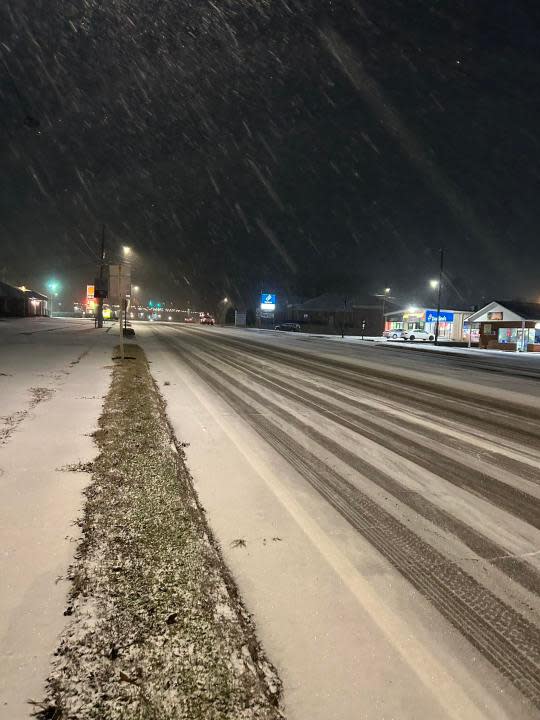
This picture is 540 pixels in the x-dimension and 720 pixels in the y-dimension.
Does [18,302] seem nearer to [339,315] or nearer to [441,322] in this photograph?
[339,315]

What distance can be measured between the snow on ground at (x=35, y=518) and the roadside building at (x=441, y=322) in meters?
56.6

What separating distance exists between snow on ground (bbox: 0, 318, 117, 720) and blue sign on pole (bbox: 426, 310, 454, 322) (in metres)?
55.3

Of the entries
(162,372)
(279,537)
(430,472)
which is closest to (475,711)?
(279,537)

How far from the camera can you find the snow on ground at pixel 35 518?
7.68 feet

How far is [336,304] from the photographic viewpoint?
8988cm

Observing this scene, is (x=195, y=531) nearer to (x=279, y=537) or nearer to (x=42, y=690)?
(x=279, y=537)

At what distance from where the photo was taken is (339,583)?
3.17 m

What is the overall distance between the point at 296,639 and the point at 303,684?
0.31 m

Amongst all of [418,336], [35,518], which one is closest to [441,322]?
[418,336]

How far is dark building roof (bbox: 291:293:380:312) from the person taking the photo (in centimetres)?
8494

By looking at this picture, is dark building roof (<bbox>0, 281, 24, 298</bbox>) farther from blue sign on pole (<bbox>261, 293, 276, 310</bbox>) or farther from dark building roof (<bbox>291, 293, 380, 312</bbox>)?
dark building roof (<bbox>291, 293, 380, 312</bbox>)

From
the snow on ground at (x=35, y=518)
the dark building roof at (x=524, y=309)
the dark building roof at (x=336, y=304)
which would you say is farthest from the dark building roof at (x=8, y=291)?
the dark building roof at (x=524, y=309)

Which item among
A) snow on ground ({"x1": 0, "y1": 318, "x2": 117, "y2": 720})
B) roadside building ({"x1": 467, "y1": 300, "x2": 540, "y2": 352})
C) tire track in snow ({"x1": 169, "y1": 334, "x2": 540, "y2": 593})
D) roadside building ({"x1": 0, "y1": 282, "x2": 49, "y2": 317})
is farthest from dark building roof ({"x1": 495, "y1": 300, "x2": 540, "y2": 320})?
roadside building ({"x1": 0, "y1": 282, "x2": 49, "y2": 317})

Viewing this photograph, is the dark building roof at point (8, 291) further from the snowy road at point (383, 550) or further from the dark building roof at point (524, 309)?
the dark building roof at point (524, 309)
